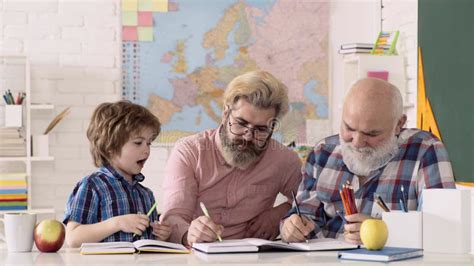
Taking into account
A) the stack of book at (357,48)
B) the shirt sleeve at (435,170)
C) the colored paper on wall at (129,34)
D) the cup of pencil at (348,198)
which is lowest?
the cup of pencil at (348,198)

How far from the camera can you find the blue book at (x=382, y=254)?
7.16ft

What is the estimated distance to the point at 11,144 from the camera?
562 centimetres

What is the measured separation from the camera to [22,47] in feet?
19.2

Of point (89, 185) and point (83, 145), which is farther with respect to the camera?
point (83, 145)

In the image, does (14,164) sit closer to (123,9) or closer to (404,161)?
(123,9)

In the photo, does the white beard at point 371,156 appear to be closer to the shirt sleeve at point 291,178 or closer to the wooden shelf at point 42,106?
the shirt sleeve at point 291,178

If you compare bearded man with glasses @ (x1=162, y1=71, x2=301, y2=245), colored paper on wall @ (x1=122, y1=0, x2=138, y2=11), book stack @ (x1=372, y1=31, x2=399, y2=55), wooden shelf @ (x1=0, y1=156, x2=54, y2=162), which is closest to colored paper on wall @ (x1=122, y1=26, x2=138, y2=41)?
colored paper on wall @ (x1=122, y1=0, x2=138, y2=11)

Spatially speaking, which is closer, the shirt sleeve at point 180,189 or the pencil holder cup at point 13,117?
the shirt sleeve at point 180,189

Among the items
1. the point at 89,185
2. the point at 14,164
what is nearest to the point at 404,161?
the point at 89,185

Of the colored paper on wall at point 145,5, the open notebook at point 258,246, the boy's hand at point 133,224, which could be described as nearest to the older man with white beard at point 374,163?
the open notebook at point 258,246

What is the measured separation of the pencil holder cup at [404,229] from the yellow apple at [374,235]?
127mm

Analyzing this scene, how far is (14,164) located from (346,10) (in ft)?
9.22

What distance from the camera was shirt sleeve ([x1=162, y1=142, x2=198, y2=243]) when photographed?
9.98 ft

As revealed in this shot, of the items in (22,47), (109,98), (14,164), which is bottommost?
(14,164)
